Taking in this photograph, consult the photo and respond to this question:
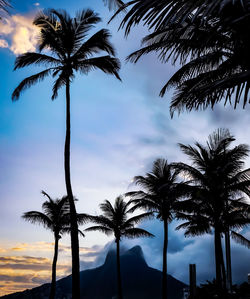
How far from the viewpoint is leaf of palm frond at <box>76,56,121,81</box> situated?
616 inches

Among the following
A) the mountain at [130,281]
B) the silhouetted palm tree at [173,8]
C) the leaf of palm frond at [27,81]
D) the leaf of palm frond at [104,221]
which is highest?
the leaf of palm frond at [27,81]

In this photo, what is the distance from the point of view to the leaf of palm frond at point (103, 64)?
616 inches

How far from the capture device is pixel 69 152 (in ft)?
50.7

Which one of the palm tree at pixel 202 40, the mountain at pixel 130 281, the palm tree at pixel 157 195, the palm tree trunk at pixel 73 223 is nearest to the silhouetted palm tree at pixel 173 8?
the palm tree at pixel 202 40

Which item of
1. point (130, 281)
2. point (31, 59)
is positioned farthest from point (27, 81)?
point (130, 281)

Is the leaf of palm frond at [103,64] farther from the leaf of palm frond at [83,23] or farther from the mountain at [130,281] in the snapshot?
the mountain at [130,281]

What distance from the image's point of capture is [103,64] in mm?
15688

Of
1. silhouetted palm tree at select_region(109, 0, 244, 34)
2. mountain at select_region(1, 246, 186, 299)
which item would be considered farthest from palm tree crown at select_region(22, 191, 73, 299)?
mountain at select_region(1, 246, 186, 299)

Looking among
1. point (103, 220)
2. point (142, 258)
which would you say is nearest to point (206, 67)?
point (103, 220)

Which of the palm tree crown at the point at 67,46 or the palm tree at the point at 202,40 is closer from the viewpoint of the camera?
the palm tree at the point at 202,40

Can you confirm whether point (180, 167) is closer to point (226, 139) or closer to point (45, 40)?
point (226, 139)

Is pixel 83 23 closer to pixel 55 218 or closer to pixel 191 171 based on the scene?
pixel 191 171

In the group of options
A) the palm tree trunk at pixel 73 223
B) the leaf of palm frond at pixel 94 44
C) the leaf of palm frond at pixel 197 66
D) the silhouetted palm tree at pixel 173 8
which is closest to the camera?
the silhouetted palm tree at pixel 173 8

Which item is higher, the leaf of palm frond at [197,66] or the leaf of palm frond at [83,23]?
the leaf of palm frond at [83,23]
